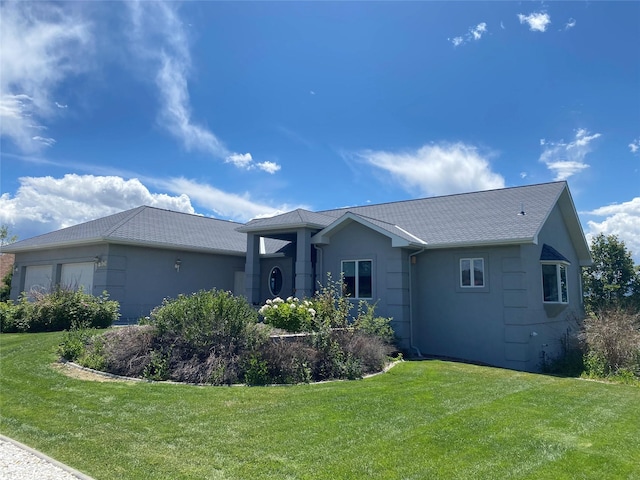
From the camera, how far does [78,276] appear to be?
18.8 metres

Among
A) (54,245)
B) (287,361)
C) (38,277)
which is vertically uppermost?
(54,245)

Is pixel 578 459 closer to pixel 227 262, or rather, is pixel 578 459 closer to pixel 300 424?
pixel 300 424

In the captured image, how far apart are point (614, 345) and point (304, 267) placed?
9982 mm

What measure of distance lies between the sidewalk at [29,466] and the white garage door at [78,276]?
1412cm

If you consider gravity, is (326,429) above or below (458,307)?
below

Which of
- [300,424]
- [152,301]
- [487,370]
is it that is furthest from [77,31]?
[487,370]

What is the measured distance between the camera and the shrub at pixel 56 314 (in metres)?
14.7

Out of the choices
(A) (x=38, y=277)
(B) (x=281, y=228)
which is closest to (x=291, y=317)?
(B) (x=281, y=228)

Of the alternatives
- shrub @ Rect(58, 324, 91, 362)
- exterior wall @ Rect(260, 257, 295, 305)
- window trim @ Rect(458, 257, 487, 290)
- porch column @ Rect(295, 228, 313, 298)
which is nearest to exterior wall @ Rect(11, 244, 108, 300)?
exterior wall @ Rect(260, 257, 295, 305)

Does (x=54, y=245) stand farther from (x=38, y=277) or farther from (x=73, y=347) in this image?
(x=73, y=347)

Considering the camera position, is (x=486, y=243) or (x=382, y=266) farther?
(x=382, y=266)

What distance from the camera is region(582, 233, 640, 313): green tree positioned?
82.1ft

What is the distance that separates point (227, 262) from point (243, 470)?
18106 millimetres

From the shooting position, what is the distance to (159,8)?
11.9 meters
